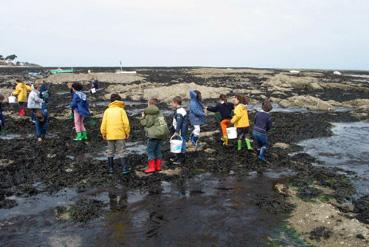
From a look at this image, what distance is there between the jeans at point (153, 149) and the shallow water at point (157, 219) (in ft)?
4.11

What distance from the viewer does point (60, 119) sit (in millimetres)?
22922

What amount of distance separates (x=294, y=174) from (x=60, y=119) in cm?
1455

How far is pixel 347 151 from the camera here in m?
16.7

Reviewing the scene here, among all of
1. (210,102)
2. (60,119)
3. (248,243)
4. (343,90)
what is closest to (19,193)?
(248,243)

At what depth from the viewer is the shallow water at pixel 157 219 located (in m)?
8.08

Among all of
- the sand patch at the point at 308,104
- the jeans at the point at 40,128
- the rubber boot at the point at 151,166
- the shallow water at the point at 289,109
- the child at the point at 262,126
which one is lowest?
the shallow water at the point at 289,109

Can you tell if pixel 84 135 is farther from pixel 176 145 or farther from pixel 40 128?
pixel 176 145

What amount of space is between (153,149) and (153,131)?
566mm

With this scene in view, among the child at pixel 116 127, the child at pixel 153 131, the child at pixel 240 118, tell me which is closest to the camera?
the child at pixel 116 127

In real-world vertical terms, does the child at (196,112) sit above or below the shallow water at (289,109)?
above

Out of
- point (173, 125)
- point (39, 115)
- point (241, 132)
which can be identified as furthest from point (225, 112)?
point (39, 115)

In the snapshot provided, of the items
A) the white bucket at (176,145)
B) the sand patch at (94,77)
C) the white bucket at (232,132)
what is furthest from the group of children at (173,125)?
the sand patch at (94,77)

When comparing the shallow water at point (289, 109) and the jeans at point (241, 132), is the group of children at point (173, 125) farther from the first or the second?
the shallow water at point (289, 109)

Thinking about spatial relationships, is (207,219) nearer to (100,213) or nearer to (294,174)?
(100,213)
